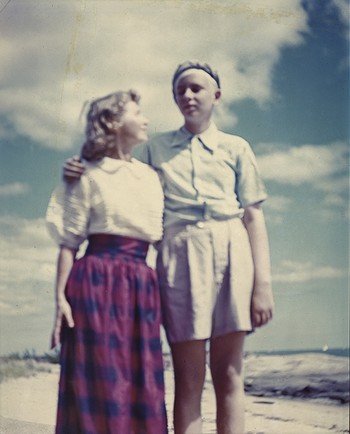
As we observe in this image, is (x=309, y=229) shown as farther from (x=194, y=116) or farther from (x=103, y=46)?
(x=103, y=46)

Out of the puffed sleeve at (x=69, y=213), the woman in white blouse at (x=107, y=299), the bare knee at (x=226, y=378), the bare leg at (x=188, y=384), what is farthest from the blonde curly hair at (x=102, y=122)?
the bare knee at (x=226, y=378)

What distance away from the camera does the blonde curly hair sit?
11.6 ft

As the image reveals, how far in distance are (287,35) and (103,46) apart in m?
0.79

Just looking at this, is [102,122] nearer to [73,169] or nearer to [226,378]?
[73,169]

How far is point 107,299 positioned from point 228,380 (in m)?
0.60

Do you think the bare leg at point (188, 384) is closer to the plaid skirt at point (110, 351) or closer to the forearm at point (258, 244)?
the plaid skirt at point (110, 351)

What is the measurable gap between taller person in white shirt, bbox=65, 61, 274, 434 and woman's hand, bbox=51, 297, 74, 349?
37cm

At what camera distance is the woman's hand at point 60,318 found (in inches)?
136

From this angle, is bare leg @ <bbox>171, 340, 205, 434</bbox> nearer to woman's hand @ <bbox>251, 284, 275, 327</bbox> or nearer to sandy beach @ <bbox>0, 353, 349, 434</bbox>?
sandy beach @ <bbox>0, 353, 349, 434</bbox>

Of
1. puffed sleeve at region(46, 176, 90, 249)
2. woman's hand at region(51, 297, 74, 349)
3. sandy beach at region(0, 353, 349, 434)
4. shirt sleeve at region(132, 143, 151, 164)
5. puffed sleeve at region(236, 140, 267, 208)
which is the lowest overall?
sandy beach at region(0, 353, 349, 434)

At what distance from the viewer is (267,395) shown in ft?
12.1

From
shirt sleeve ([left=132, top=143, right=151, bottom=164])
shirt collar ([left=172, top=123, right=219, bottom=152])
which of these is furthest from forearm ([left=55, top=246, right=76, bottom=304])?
shirt collar ([left=172, top=123, right=219, bottom=152])

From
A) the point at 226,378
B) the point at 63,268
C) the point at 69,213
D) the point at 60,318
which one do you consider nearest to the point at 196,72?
the point at 69,213

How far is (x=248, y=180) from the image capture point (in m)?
3.69
